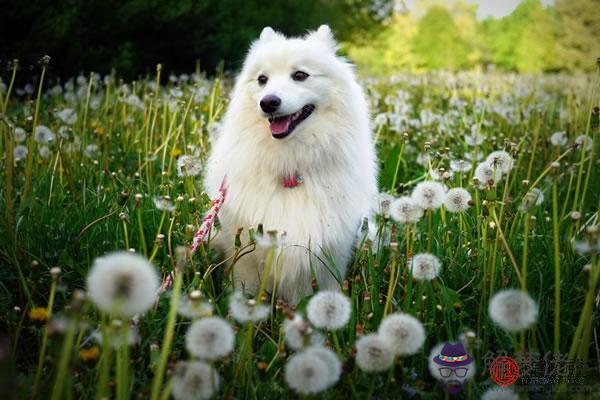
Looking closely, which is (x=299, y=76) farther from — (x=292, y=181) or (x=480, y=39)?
(x=480, y=39)

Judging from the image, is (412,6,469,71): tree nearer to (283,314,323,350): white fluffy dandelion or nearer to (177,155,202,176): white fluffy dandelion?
(177,155,202,176): white fluffy dandelion

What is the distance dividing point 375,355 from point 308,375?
0.23m

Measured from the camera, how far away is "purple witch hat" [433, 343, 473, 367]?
1.45 metres

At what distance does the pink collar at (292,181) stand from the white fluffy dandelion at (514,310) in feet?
4.80

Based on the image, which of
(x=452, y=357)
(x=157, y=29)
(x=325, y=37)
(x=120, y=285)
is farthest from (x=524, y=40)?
(x=120, y=285)

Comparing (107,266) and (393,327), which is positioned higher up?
(107,266)

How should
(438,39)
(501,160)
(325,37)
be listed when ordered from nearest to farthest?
(501,160) → (325,37) → (438,39)

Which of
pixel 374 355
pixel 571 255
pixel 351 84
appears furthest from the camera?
pixel 351 84

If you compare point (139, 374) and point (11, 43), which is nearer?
point (139, 374)

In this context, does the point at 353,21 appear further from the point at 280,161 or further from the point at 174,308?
the point at 174,308

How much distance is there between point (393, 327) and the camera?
128 cm

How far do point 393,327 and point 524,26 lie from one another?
46.8 m

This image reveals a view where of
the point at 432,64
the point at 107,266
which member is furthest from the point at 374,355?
the point at 432,64

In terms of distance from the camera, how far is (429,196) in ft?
6.50
